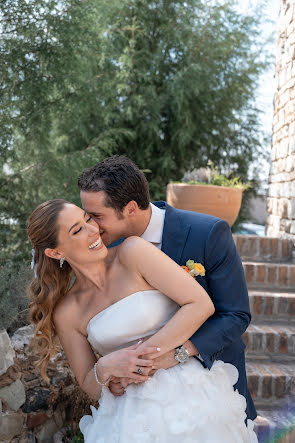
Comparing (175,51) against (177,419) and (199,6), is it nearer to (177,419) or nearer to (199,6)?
(199,6)

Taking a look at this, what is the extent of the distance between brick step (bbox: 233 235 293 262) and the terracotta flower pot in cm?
65

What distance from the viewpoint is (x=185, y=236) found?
1.87m

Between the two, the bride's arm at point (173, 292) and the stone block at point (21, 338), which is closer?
the bride's arm at point (173, 292)

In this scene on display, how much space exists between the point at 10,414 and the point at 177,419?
1223 millimetres

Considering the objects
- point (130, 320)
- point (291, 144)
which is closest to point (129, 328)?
point (130, 320)

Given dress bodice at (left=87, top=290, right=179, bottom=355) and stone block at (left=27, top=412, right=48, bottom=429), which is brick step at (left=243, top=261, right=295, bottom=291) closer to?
stone block at (left=27, top=412, right=48, bottom=429)

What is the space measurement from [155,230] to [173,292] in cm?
42

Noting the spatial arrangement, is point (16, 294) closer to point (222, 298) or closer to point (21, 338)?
point (21, 338)

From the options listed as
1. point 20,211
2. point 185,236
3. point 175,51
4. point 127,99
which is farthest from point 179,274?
point 175,51

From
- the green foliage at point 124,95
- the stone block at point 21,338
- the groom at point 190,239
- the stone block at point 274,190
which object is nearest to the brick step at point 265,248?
the stone block at point 274,190

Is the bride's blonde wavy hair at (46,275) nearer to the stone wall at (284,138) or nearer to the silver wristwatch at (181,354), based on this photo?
the silver wristwatch at (181,354)

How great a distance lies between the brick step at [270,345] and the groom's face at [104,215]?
6.71 feet

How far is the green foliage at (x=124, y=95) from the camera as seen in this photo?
15.4ft

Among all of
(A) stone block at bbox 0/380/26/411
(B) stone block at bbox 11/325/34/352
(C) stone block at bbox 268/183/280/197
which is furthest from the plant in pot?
(A) stone block at bbox 0/380/26/411
